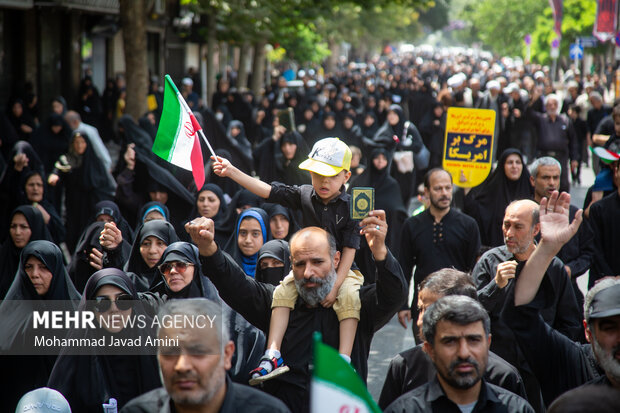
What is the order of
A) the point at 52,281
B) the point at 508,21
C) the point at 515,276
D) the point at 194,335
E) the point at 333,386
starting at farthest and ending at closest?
1. the point at 508,21
2. the point at 52,281
3. the point at 515,276
4. the point at 194,335
5. the point at 333,386

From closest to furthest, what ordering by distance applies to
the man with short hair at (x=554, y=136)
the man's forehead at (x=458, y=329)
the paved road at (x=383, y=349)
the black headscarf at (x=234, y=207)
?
the man's forehead at (x=458, y=329), the paved road at (x=383, y=349), the black headscarf at (x=234, y=207), the man with short hair at (x=554, y=136)

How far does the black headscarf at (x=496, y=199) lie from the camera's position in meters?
7.68

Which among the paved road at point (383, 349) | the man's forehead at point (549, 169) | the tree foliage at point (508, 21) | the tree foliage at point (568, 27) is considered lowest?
the paved road at point (383, 349)

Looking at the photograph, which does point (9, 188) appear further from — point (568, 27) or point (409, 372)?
point (568, 27)

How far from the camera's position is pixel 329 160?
510 cm

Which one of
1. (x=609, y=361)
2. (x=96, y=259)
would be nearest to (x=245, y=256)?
(x=96, y=259)

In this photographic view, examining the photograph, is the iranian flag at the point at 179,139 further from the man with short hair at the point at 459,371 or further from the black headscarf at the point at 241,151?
the black headscarf at the point at 241,151

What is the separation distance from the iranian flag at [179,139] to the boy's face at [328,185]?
2.52 feet

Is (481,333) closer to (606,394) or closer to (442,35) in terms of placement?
(606,394)

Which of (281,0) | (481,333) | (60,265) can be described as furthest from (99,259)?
(281,0)

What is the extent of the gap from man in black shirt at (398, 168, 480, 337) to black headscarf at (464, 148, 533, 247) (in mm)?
1256

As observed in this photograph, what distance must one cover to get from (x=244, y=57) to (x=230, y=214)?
20481 mm

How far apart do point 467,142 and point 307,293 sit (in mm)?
4966

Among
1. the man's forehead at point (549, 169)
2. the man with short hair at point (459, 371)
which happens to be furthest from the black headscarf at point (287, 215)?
the man with short hair at point (459, 371)
